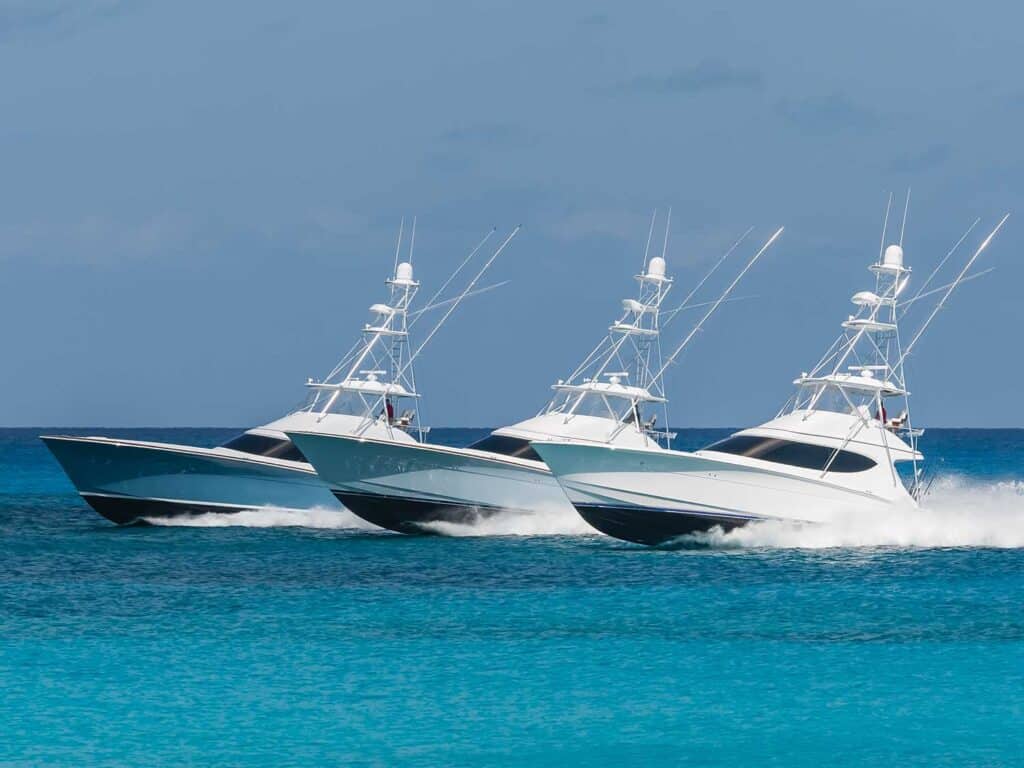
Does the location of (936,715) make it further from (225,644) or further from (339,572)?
(339,572)

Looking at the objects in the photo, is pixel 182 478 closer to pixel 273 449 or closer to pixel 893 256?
pixel 273 449

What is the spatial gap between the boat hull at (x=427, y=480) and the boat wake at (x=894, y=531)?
246 inches

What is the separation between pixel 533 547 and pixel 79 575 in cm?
1070

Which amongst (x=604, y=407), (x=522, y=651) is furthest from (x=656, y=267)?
(x=522, y=651)

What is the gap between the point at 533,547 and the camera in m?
39.8

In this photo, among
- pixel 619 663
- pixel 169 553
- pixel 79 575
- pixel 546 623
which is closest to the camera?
pixel 619 663

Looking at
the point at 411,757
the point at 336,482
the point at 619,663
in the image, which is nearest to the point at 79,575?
the point at 336,482

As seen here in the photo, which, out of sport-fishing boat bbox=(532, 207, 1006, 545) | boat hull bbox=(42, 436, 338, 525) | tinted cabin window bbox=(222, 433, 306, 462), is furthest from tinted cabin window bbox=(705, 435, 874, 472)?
boat hull bbox=(42, 436, 338, 525)

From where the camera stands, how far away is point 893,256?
1554 inches

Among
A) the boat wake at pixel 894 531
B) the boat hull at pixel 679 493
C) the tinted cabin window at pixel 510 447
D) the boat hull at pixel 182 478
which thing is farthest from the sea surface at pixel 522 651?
the boat hull at pixel 182 478

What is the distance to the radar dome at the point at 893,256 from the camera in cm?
3944

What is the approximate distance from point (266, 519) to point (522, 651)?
2151cm

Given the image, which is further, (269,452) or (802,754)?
(269,452)

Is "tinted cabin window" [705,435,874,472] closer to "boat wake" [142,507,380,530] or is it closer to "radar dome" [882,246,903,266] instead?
"radar dome" [882,246,903,266]
